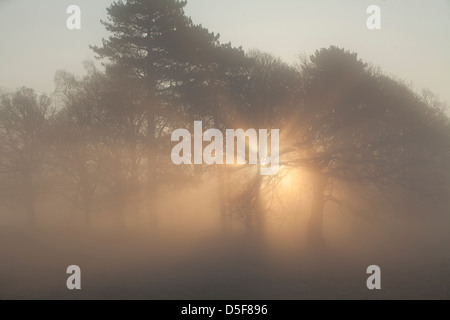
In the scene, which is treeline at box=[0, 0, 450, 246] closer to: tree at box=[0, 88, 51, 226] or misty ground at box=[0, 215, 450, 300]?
tree at box=[0, 88, 51, 226]

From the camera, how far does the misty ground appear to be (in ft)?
51.8

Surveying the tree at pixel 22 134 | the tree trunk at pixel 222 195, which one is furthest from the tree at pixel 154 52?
the tree at pixel 22 134

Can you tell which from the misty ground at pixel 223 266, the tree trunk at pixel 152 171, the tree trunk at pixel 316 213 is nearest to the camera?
the misty ground at pixel 223 266

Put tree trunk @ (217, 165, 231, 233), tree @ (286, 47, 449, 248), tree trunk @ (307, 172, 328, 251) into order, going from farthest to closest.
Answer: tree trunk @ (217, 165, 231, 233)
tree trunk @ (307, 172, 328, 251)
tree @ (286, 47, 449, 248)

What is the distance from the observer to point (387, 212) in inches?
1068

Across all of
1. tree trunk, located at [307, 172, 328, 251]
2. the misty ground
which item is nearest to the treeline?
tree trunk, located at [307, 172, 328, 251]

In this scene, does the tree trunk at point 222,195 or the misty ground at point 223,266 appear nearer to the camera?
the misty ground at point 223,266

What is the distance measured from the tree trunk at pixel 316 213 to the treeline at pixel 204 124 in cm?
5

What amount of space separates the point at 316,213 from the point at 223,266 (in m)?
6.08

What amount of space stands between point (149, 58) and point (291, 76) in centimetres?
918

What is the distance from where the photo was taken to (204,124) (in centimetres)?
2581

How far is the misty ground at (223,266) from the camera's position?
621 inches

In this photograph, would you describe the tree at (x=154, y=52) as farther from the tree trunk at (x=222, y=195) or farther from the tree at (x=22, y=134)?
the tree at (x=22, y=134)

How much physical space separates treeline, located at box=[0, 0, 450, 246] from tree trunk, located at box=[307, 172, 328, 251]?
0.05 meters
